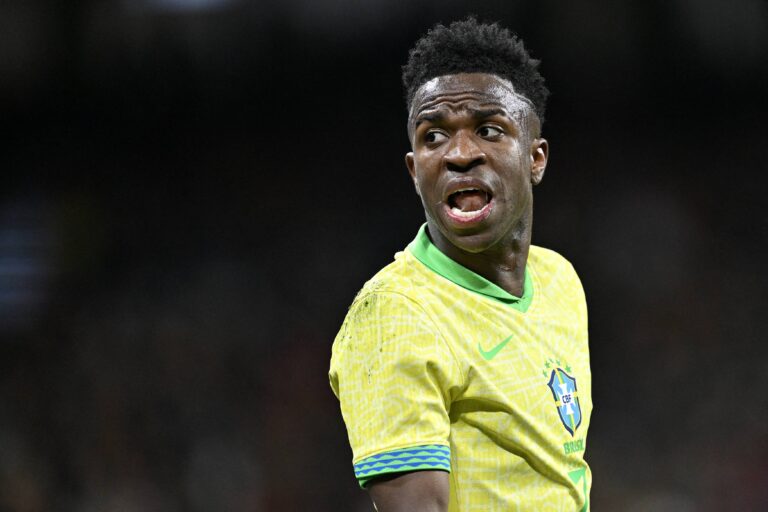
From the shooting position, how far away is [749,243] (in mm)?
3662

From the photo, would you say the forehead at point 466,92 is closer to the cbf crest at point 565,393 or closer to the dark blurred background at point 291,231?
the cbf crest at point 565,393

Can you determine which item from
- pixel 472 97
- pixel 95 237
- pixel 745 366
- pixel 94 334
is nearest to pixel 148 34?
pixel 95 237

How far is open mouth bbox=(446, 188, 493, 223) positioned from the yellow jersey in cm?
9

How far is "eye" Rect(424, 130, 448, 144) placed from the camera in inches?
63.5

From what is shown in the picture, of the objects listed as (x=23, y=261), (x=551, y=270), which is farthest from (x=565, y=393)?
(x=23, y=261)

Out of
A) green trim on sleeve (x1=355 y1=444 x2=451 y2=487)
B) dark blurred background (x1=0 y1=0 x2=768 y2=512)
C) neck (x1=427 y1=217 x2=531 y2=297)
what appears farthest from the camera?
dark blurred background (x1=0 y1=0 x2=768 y2=512)

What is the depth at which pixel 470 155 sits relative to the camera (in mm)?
1576

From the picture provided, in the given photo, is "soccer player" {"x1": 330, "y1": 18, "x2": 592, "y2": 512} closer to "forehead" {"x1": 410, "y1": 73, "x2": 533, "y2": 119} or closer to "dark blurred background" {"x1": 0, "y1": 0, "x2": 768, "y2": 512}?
"forehead" {"x1": 410, "y1": 73, "x2": 533, "y2": 119}

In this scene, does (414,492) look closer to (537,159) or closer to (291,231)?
(537,159)

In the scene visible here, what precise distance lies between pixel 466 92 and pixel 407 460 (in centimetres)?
58

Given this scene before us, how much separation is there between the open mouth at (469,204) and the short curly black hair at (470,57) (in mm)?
192

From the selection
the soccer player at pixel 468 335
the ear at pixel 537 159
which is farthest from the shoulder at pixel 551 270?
the ear at pixel 537 159

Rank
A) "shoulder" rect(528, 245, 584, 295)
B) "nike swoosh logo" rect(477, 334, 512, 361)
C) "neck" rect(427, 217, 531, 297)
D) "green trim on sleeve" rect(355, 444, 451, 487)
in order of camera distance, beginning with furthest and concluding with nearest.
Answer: "shoulder" rect(528, 245, 584, 295) → "neck" rect(427, 217, 531, 297) → "nike swoosh logo" rect(477, 334, 512, 361) → "green trim on sleeve" rect(355, 444, 451, 487)

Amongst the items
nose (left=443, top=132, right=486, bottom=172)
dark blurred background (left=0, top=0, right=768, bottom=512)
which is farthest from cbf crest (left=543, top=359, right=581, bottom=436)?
Result: dark blurred background (left=0, top=0, right=768, bottom=512)
